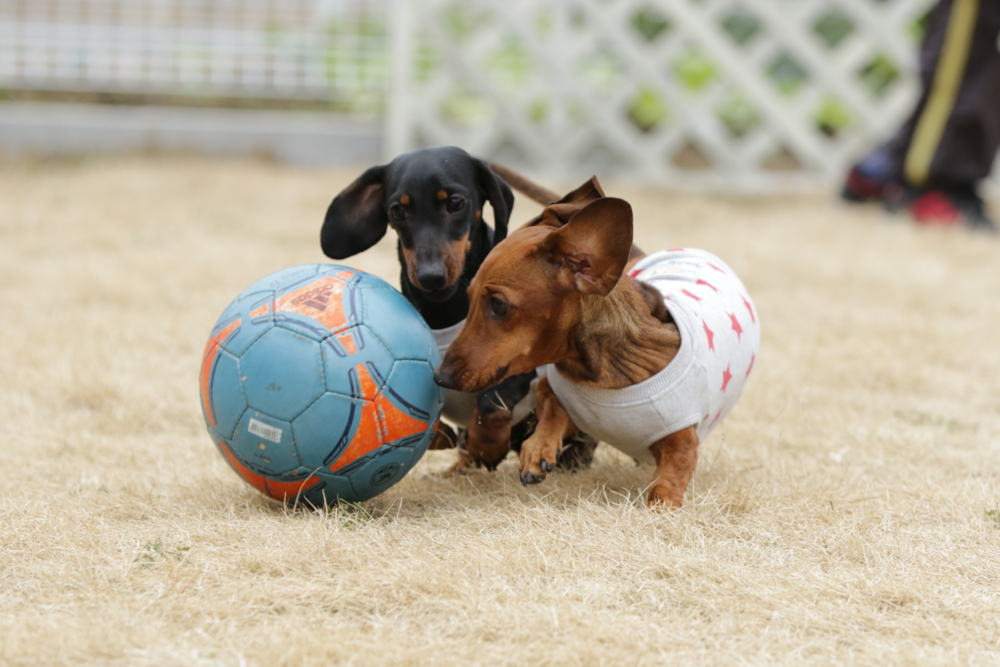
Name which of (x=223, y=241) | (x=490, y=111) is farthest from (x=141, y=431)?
(x=490, y=111)

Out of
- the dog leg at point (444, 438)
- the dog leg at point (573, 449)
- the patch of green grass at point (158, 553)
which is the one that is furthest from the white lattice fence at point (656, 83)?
the patch of green grass at point (158, 553)

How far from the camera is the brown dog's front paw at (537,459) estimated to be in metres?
2.68

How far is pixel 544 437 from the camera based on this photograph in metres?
2.78

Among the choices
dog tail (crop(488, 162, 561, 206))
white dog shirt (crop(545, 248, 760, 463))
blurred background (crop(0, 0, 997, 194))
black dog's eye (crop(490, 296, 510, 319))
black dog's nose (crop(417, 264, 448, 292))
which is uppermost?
dog tail (crop(488, 162, 561, 206))

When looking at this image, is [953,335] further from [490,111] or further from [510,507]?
[490,111]

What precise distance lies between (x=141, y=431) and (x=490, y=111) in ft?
23.3

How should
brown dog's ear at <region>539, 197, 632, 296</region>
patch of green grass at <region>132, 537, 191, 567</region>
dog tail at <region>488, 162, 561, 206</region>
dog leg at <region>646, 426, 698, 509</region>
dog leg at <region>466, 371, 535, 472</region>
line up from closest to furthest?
patch of green grass at <region>132, 537, 191, 567</region>, brown dog's ear at <region>539, 197, 632, 296</region>, dog leg at <region>646, 426, 698, 509</region>, dog leg at <region>466, 371, 535, 472</region>, dog tail at <region>488, 162, 561, 206</region>

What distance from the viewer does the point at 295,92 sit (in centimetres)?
1052

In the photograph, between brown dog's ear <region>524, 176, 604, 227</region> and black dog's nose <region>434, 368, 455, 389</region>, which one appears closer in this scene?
black dog's nose <region>434, 368, 455, 389</region>

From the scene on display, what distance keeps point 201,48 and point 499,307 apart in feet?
28.0

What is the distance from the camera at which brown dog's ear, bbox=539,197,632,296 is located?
8.39 ft

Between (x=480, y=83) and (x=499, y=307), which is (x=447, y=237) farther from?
(x=480, y=83)

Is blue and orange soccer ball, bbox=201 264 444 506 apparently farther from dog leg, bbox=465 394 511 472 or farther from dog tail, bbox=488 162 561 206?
dog tail, bbox=488 162 561 206

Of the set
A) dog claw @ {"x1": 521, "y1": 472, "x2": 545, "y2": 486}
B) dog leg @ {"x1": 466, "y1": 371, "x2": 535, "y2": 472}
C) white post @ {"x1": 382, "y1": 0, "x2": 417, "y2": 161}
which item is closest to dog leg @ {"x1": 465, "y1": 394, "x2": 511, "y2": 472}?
dog leg @ {"x1": 466, "y1": 371, "x2": 535, "y2": 472}
